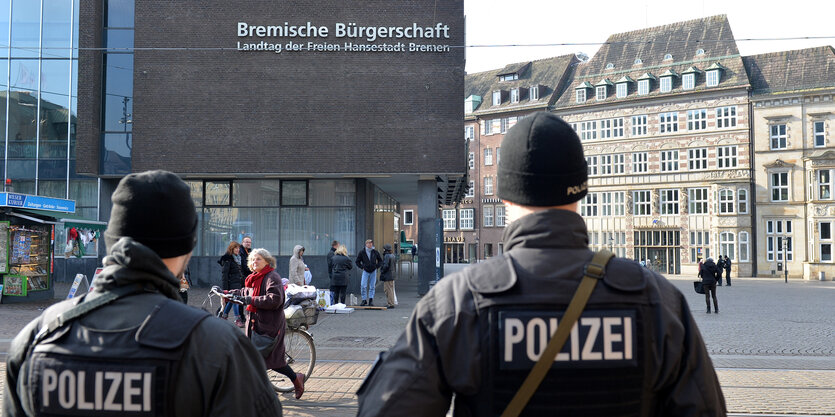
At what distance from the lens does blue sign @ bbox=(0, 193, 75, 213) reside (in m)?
18.3

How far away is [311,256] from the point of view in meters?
23.4

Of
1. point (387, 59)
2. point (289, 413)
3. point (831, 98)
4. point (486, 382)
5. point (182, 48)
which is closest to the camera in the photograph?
point (486, 382)

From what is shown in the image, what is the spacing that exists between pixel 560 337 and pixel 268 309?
18.1 feet

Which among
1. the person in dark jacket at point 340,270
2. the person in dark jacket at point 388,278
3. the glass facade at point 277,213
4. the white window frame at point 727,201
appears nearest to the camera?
the person in dark jacket at point 340,270

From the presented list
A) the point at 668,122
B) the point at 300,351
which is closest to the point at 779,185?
the point at 668,122

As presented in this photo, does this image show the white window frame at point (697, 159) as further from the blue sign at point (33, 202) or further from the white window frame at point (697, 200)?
the blue sign at point (33, 202)

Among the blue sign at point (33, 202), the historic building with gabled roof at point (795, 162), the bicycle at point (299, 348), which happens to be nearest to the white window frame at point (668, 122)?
the historic building with gabled roof at point (795, 162)

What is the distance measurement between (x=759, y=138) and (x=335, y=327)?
137 ft

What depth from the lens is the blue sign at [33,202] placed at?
18344mm

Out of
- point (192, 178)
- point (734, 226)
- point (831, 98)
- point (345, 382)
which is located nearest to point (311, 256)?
point (192, 178)

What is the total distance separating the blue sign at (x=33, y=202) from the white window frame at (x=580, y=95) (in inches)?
1709

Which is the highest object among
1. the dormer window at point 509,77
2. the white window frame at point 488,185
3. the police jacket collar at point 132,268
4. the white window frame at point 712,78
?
the dormer window at point 509,77

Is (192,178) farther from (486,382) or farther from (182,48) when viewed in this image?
(486,382)

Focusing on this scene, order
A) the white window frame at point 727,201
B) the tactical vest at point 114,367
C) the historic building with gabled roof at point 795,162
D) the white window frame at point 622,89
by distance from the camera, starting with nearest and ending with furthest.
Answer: the tactical vest at point 114,367 → the historic building with gabled roof at point 795,162 → the white window frame at point 727,201 → the white window frame at point 622,89
